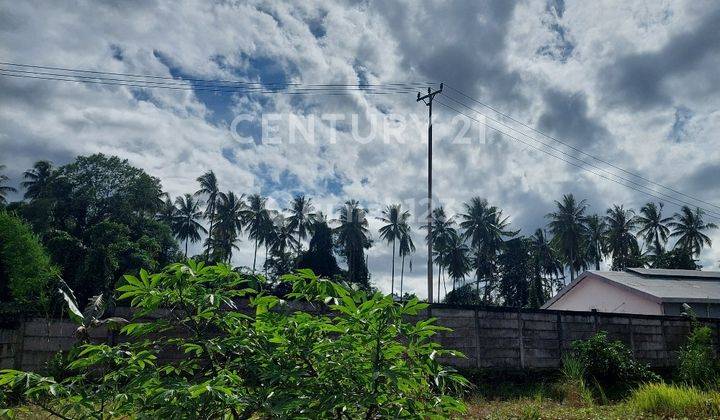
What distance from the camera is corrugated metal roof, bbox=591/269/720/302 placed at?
21.1 metres

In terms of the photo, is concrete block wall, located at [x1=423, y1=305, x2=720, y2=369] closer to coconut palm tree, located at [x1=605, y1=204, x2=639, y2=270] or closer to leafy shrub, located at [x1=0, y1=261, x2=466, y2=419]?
leafy shrub, located at [x1=0, y1=261, x2=466, y2=419]

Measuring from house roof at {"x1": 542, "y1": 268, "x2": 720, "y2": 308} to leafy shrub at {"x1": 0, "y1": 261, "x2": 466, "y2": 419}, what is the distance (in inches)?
844

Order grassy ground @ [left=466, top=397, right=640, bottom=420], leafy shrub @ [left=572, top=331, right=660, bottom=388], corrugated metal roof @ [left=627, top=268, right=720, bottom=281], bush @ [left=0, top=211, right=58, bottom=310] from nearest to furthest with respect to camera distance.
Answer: grassy ground @ [left=466, top=397, right=640, bottom=420], leafy shrub @ [left=572, top=331, right=660, bottom=388], corrugated metal roof @ [left=627, top=268, right=720, bottom=281], bush @ [left=0, top=211, right=58, bottom=310]

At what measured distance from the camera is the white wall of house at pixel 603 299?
22375mm

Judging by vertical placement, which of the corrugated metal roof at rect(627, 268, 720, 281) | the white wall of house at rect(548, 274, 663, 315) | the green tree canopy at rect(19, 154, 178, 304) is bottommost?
the white wall of house at rect(548, 274, 663, 315)

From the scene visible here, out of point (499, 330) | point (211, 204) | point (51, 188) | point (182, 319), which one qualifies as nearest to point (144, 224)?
point (51, 188)

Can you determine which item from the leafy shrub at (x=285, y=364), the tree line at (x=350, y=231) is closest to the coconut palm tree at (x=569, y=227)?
the tree line at (x=350, y=231)

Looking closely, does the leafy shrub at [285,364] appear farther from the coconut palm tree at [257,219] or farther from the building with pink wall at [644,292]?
the coconut palm tree at [257,219]

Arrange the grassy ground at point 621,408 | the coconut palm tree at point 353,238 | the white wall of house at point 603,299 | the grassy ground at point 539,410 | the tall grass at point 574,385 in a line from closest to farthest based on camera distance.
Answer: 1. the grassy ground at point 539,410
2. the grassy ground at point 621,408
3. the tall grass at point 574,385
4. the white wall of house at point 603,299
5. the coconut palm tree at point 353,238

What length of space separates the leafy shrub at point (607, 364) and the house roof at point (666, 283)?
32.2 feet

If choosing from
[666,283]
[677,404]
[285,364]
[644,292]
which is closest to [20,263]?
[677,404]

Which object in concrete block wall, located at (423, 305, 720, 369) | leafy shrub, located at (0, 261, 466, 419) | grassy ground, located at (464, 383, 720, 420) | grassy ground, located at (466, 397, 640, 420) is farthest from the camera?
concrete block wall, located at (423, 305, 720, 369)

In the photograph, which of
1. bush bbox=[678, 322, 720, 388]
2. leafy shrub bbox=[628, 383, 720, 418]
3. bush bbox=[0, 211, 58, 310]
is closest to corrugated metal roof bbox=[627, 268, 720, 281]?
bush bbox=[678, 322, 720, 388]

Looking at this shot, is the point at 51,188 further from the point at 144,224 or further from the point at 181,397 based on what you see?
the point at 181,397
